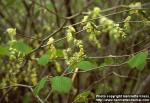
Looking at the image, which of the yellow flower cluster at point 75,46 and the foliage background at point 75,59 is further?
the foliage background at point 75,59

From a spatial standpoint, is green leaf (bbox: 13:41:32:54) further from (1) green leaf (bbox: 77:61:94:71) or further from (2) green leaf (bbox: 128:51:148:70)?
(2) green leaf (bbox: 128:51:148:70)

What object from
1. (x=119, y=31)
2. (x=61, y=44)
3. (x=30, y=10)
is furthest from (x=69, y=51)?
(x=30, y=10)

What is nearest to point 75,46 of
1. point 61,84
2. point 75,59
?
point 75,59

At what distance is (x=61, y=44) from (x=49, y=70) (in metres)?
0.17

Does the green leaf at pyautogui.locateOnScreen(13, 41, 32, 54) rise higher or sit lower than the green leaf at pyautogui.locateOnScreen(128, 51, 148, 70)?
higher

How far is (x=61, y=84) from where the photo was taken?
1352 millimetres

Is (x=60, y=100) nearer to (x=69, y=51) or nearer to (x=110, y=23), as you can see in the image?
(x=69, y=51)

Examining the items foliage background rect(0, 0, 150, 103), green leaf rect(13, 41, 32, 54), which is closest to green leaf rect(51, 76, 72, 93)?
foliage background rect(0, 0, 150, 103)

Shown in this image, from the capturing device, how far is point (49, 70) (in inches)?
88.2

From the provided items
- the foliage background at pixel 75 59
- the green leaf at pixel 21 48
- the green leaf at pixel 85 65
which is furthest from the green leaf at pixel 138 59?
the green leaf at pixel 21 48

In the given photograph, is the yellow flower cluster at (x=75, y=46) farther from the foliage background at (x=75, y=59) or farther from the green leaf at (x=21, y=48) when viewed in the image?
the green leaf at (x=21, y=48)

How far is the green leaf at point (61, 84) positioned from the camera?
133 cm

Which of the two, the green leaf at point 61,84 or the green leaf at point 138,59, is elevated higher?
the green leaf at point 138,59

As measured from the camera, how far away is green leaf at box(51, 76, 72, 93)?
1332mm
